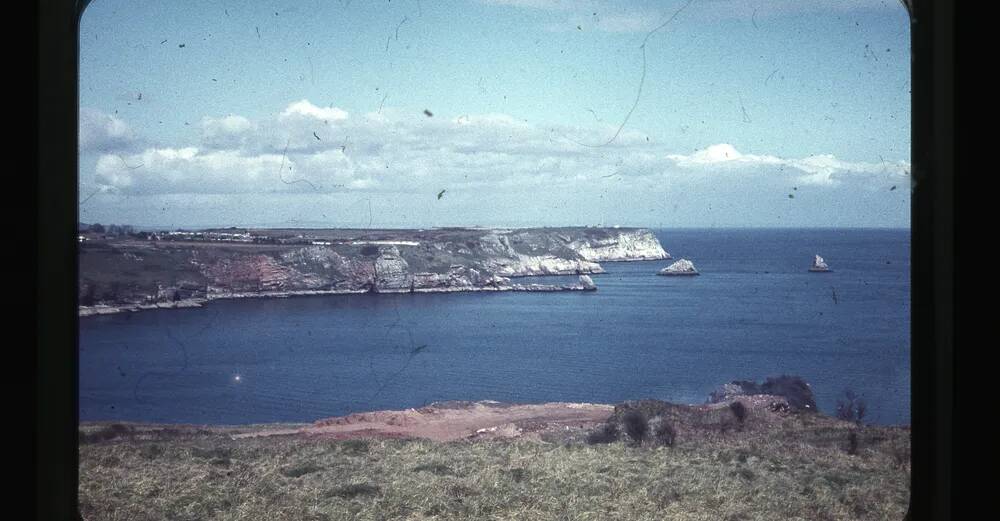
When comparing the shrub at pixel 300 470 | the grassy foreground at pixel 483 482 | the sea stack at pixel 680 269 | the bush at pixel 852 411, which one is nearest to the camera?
the grassy foreground at pixel 483 482

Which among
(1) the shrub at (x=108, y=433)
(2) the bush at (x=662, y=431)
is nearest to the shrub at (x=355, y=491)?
(2) the bush at (x=662, y=431)

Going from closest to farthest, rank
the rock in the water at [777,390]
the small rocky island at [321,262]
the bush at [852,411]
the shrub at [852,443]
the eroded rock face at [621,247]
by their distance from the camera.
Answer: the shrub at [852,443]
the bush at [852,411]
the rock in the water at [777,390]
the small rocky island at [321,262]
the eroded rock face at [621,247]

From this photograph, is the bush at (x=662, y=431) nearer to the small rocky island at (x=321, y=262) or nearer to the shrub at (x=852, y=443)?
the shrub at (x=852, y=443)

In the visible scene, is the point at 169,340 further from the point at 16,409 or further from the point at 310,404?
the point at 16,409

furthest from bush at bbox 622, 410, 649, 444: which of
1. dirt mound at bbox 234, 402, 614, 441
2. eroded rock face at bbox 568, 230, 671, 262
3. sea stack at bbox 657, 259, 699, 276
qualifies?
sea stack at bbox 657, 259, 699, 276

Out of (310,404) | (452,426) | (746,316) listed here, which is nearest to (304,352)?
(310,404)

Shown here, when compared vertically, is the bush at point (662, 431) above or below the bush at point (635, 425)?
above

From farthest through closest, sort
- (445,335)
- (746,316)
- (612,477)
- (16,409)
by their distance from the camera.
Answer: (746,316) < (445,335) < (612,477) < (16,409)
